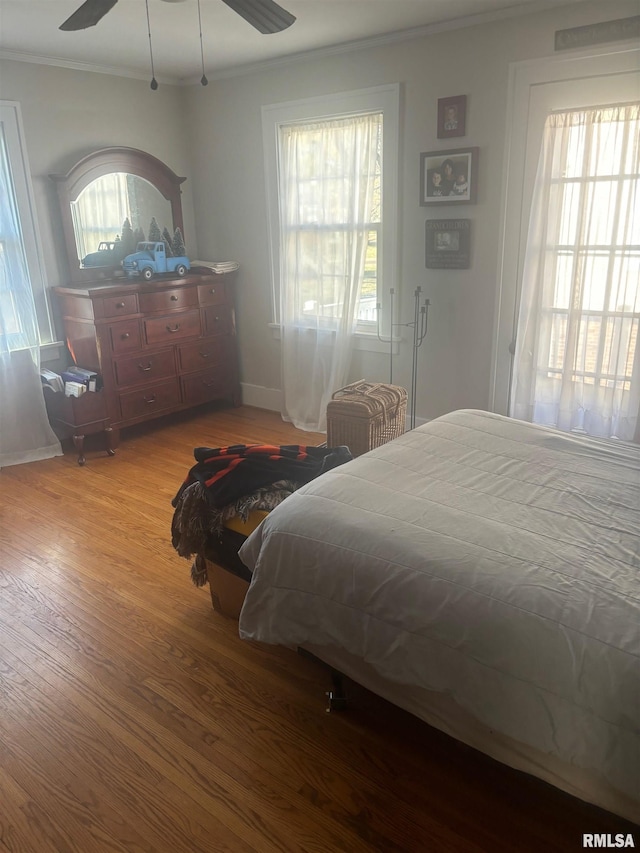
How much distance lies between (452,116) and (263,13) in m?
1.60

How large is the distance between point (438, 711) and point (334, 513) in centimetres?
60

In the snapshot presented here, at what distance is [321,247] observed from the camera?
13.8 ft

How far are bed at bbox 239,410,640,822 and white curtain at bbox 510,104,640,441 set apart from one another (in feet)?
4.01

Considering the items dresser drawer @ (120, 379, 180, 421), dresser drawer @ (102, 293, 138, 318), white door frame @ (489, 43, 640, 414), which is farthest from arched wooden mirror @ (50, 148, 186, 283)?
white door frame @ (489, 43, 640, 414)

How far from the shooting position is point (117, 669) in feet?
7.08

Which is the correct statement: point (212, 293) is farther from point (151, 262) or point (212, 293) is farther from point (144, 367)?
point (144, 367)

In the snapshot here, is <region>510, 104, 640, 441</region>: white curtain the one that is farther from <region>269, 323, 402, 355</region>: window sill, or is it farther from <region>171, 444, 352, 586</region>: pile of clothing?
<region>171, 444, 352, 586</region>: pile of clothing

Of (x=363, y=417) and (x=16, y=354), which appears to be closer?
(x=363, y=417)

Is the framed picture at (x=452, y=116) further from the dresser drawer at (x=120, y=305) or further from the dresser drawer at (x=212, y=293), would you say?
the dresser drawer at (x=120, y=305)

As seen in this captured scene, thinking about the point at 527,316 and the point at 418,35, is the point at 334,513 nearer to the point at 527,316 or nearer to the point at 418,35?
the point at 527,316

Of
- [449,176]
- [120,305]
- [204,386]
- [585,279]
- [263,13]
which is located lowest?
[204,386]

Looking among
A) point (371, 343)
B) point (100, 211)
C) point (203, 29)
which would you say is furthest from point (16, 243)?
point (371, 343)

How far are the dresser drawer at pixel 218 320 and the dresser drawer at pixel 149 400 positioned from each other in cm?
51

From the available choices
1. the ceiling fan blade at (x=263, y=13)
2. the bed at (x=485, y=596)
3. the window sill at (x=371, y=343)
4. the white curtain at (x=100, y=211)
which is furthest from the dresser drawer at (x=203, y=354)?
the bed at (x=485, y=596)
